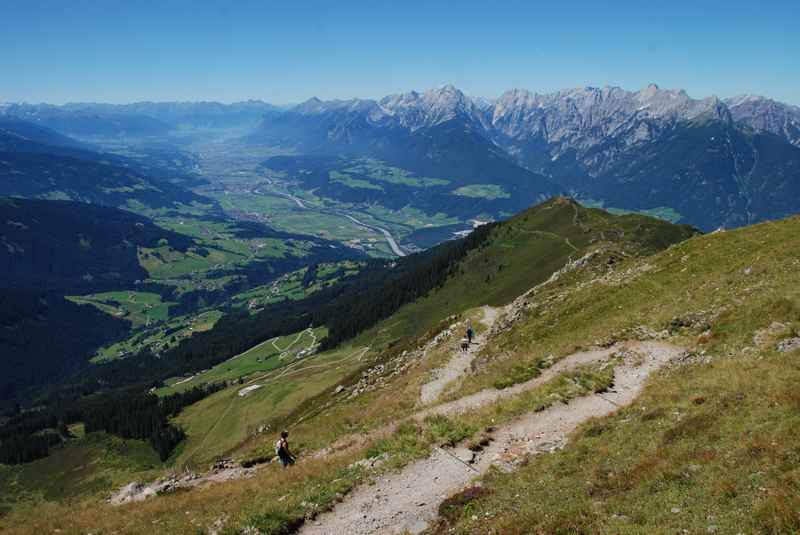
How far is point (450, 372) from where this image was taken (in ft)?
186

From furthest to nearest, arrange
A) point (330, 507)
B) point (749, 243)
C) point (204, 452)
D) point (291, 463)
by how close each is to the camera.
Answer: point (204, 452) < point (749, 243) < point (291, 463) < point (330, 507)

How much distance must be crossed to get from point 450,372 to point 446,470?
1218 inches

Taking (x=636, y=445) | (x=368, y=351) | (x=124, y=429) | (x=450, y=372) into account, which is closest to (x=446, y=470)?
(x=636, y=445)

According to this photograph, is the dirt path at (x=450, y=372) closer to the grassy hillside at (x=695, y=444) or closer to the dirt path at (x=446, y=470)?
the grassy hillside at (x=695, y=444)

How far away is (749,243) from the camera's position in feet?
183

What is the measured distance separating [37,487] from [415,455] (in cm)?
16709

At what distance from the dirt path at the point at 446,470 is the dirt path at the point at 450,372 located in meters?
15.1

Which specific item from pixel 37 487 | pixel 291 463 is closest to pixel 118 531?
pixel 291 463

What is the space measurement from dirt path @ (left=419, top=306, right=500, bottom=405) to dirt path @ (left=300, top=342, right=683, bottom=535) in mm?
15107

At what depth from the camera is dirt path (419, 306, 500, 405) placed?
48.9 meters

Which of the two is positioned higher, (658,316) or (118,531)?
(658,316)

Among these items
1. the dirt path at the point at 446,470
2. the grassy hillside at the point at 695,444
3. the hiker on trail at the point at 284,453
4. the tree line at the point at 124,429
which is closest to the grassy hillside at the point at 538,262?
the tree line at the point at 124,429

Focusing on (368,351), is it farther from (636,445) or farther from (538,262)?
(636,445)

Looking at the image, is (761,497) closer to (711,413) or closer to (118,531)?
(711,413)
